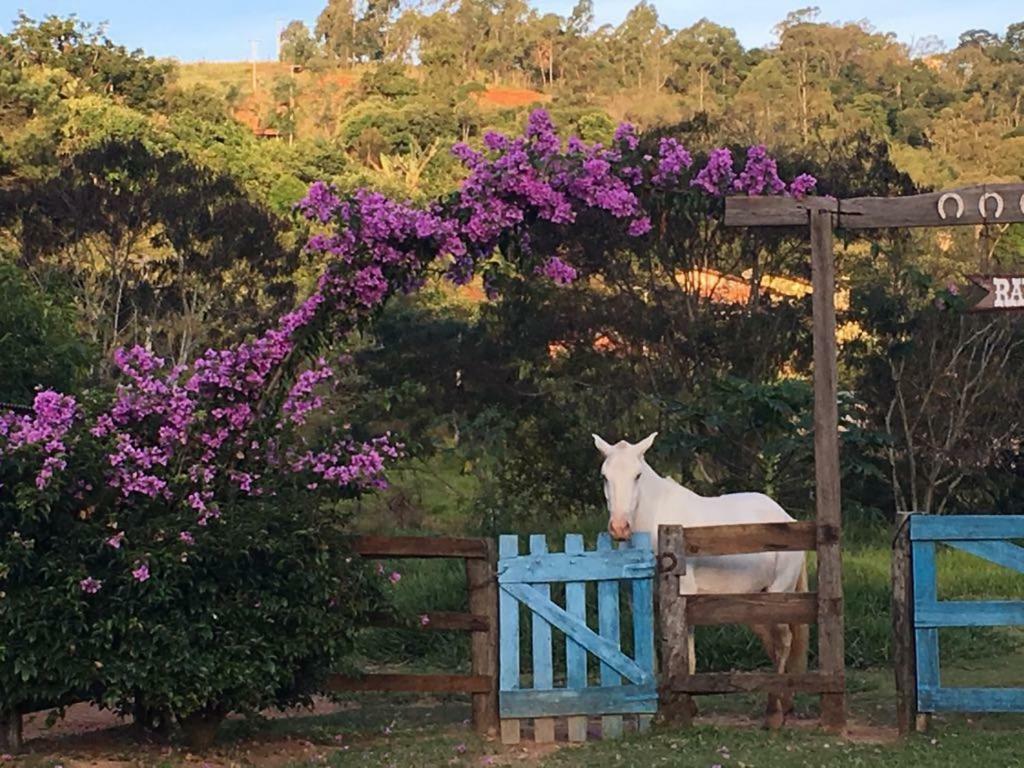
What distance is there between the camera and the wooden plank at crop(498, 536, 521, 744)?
8.27m

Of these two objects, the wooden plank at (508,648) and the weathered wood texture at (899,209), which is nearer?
the weathered wood texture at (899,209)

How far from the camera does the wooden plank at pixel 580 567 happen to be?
823 centimetres

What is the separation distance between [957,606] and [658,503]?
201 centimetres

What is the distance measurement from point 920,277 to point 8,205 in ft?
47.9

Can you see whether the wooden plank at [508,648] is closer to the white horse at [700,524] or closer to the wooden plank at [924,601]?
the white horse at [700,524]

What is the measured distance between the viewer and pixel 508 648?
→ 8.30 meters

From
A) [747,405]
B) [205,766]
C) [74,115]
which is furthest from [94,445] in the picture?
[74,115]

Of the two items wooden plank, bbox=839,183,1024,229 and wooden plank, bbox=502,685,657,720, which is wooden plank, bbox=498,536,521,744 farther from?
wooden plank, bbox=839,183,1024,229

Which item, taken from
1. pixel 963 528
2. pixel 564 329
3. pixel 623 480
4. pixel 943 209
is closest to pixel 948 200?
pixel 943 209

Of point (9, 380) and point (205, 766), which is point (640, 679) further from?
point (9, 380)

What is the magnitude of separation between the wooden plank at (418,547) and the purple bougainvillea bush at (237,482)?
0.19 metres

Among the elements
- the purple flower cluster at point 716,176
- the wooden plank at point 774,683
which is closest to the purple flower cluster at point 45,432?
the wooden plank at point 774,683

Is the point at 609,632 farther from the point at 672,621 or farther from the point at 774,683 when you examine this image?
the point at 774,683

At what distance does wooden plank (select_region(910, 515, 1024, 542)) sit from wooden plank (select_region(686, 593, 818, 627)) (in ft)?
2.44
